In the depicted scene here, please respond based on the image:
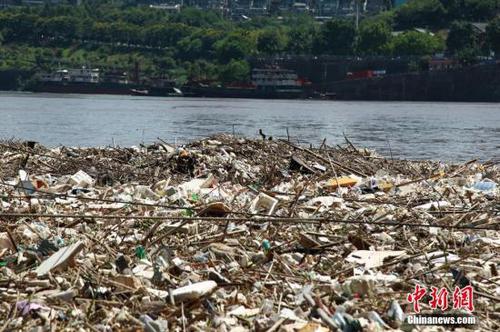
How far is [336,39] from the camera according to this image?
421 feet

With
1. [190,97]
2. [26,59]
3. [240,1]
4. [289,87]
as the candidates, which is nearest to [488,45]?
[289,87]

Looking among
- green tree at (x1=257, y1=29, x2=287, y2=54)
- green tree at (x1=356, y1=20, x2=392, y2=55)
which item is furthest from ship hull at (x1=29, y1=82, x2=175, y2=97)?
green tree at (x1=356, y1=20, x2=392, y2=55)

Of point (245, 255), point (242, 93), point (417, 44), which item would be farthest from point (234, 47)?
point (245, 255)

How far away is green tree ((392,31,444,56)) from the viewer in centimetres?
12319

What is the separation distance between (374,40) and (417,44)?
504 cm

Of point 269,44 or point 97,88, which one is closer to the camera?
point 97,88

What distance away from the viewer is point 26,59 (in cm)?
13188

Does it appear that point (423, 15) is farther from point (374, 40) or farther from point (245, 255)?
point (245, 255)

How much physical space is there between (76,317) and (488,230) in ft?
13.4

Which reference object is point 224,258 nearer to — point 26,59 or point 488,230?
point 488,230

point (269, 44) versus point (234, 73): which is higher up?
point (269, 44)

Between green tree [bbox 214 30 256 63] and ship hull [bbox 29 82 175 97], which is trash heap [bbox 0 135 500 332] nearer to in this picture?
ship hull [bbox 29 82 175 97]

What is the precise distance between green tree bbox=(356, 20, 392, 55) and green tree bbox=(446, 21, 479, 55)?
7.25 m

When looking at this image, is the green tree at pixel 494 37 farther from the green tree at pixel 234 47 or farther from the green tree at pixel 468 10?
the green tree at pixel 234 47
